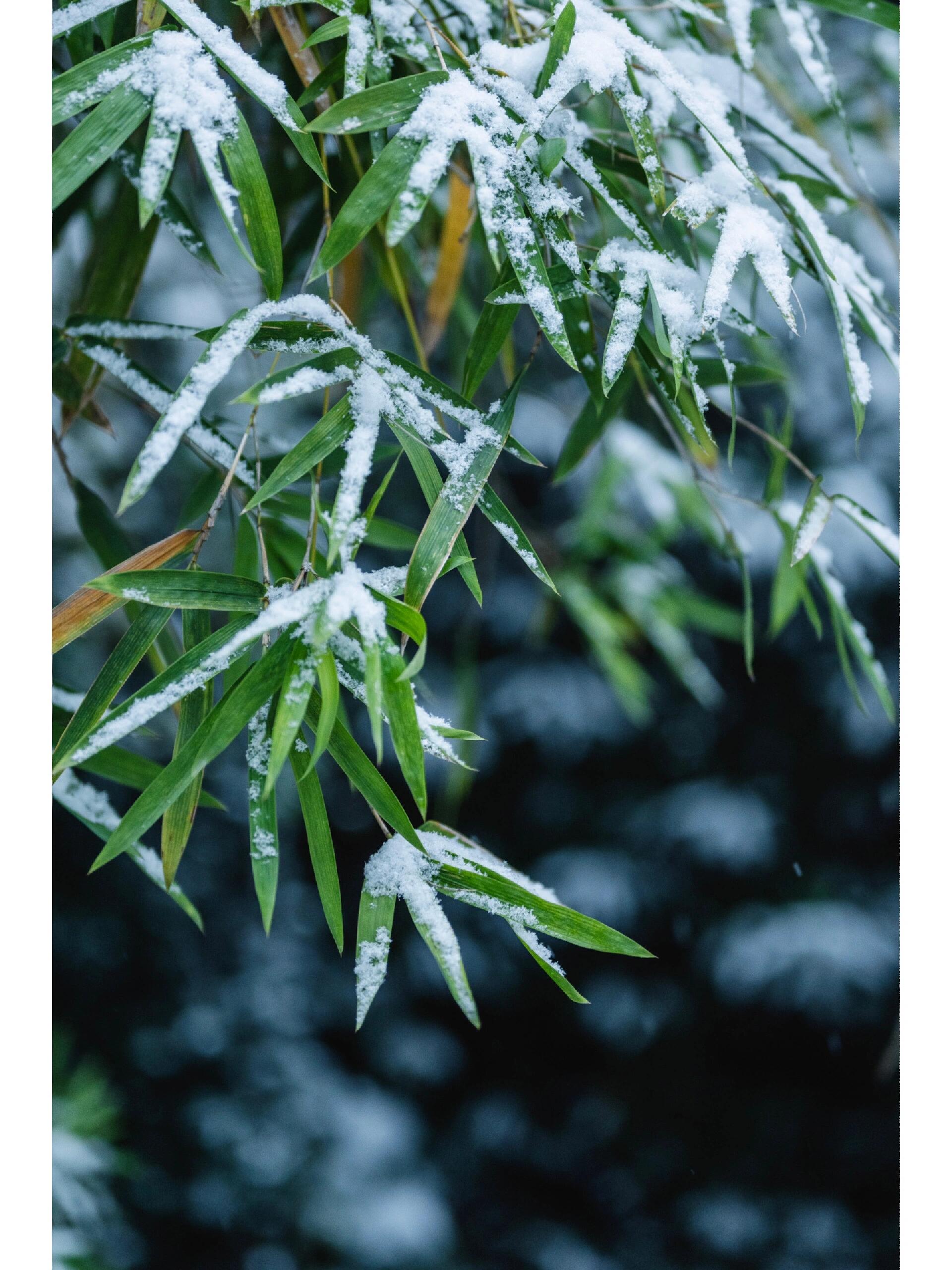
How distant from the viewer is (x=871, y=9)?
0.65 m

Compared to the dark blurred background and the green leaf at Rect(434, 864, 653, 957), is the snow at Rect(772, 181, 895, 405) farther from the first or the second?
the dark blurred background

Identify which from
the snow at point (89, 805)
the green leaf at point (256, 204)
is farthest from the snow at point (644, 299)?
the snow at point (89, 805)

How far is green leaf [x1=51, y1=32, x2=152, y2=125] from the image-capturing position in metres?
0.42

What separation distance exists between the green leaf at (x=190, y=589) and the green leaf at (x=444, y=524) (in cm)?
8

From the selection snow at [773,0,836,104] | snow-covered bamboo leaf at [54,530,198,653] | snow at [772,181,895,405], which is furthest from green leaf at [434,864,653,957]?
snow at [773,0,836,104]

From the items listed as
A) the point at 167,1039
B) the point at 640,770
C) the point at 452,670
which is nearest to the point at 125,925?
the point at 167,1039

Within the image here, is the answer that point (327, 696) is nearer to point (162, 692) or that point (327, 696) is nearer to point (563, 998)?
point (162, 692)

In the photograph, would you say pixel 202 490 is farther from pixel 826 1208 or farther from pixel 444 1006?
pixel 826 1208

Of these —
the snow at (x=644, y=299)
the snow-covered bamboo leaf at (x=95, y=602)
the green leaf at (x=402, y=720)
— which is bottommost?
the green leaf at (x=402, y=720)

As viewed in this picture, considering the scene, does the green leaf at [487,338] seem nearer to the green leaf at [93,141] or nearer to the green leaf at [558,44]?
the green leaf at [558,44]

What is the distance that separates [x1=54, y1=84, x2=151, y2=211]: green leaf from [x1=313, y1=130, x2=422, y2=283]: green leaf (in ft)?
0.34

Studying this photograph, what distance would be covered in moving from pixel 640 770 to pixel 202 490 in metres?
1.07

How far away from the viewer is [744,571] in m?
0.76

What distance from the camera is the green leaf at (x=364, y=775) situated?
1.52 feet
